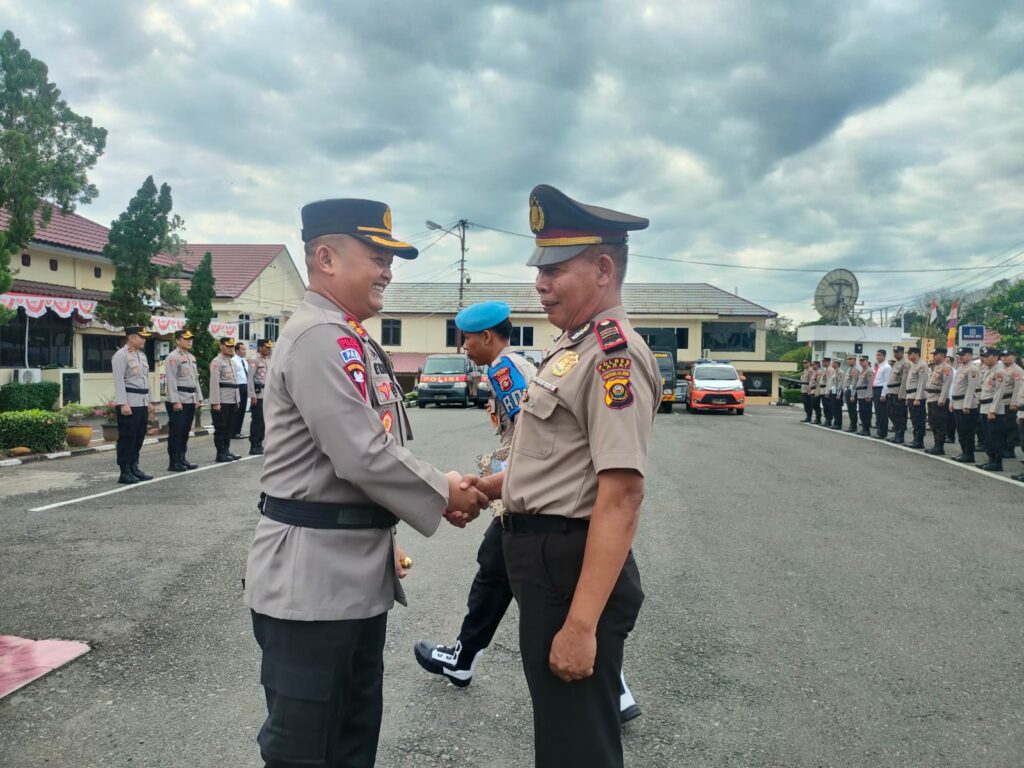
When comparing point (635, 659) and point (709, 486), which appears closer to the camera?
point (635, 659)

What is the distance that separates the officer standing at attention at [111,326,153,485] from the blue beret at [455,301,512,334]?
6812 millimetres

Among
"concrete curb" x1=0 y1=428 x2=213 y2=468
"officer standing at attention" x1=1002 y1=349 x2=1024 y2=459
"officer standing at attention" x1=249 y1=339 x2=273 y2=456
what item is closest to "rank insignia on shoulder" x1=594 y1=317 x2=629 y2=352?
"officer standing at attention" x1=249 y1=339 x2=273 y2=456

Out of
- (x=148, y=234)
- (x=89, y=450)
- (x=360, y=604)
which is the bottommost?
(x=89, y=450)

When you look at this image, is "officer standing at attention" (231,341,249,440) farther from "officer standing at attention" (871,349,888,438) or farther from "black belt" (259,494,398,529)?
"officer standing at attention" (871,349,888,438)

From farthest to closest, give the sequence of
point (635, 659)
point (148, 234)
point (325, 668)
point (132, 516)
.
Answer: point (148, 234)
point (132, 516)
point (635, 659)
point (325, 668)

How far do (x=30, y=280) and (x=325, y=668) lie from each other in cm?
2155

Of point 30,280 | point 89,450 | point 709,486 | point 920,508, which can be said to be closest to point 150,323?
point 30,280

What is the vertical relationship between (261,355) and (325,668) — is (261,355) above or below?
above

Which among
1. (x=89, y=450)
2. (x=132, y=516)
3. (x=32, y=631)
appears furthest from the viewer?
(x=89, y=450)

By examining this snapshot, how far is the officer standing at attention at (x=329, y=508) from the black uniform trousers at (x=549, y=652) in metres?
0.33

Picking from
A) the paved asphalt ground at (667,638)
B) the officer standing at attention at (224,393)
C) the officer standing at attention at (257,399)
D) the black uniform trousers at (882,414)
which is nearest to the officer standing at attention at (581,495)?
the paved asphalt ground at (667,638)

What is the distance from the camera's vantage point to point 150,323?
17.9m

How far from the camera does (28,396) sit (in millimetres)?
16516

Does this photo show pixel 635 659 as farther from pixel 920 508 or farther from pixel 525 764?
pixel 920 508
